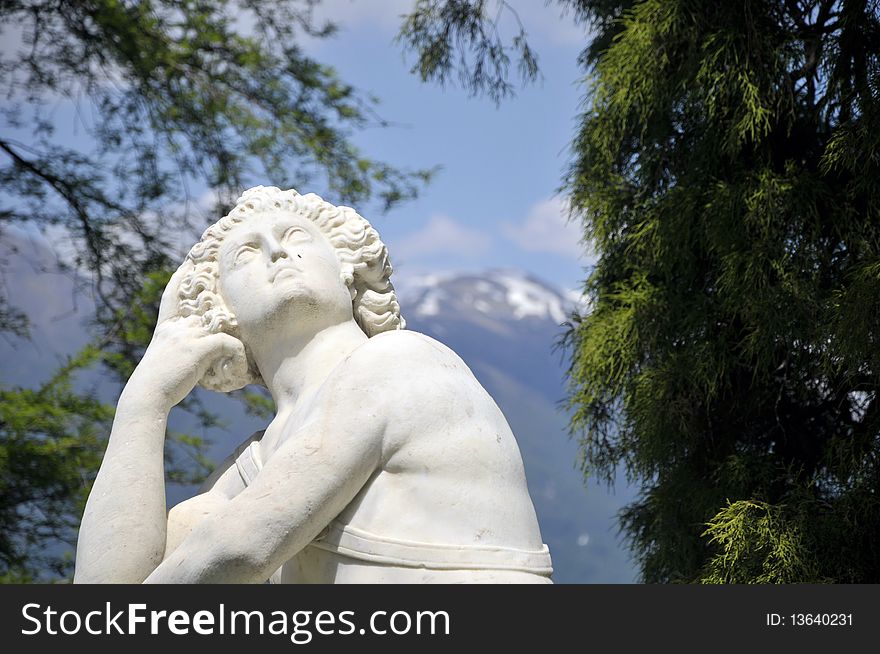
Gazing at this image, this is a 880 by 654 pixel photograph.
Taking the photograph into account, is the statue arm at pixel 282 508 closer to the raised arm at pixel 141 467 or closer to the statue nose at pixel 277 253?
the raised arm at pixel 141 467

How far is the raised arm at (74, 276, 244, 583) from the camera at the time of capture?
2244mm

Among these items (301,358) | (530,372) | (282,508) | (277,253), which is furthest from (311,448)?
(530,372)

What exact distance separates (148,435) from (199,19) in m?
5.69

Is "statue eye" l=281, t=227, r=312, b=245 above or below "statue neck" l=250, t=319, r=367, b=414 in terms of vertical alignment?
above

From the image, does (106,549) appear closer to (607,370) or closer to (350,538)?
(350,538)

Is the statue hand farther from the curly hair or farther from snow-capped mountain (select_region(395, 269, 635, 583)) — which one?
snow-capped mountain (select_region(395, 269, 635, 583))

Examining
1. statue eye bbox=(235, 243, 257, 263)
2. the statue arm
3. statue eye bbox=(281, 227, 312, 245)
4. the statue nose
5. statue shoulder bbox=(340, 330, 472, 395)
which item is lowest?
the statue arm

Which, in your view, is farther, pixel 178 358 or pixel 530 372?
pixel 530 372

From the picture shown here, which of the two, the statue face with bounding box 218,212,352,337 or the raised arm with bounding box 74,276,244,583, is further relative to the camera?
the statue face with bounding box 218,212,352,337

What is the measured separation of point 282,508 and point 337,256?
65 centimetres

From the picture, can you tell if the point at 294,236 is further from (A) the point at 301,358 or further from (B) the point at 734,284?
(B) the point at 734,284

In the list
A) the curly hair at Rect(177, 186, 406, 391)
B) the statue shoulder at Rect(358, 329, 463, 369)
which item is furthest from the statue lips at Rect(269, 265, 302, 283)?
the statue shoulder at Rect(358, 329, 463, 369)

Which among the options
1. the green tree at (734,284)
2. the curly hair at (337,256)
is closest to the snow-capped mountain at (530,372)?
the green tree at (734,284)

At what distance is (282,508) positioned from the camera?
6.95 feet
